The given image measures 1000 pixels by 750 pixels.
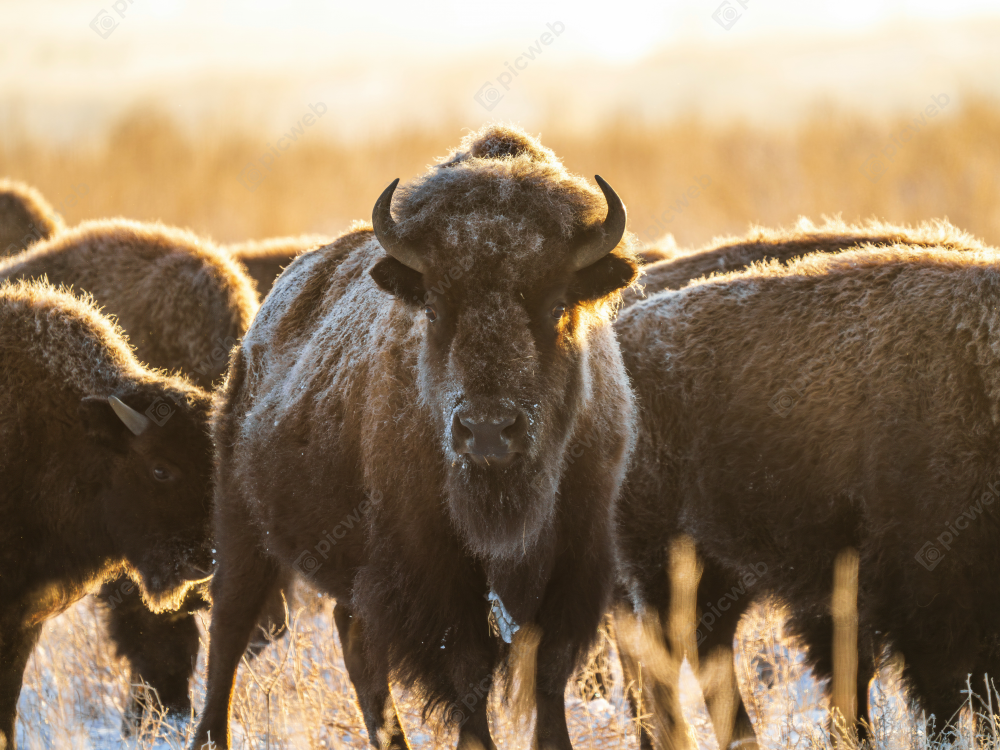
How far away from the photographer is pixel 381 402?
446cm

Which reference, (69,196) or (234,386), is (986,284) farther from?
(69,196)

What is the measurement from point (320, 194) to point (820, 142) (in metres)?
13.1

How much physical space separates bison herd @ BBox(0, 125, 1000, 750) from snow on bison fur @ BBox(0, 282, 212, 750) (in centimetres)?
2

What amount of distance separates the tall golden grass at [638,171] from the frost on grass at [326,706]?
1567 cm

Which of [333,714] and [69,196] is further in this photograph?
[69,196]

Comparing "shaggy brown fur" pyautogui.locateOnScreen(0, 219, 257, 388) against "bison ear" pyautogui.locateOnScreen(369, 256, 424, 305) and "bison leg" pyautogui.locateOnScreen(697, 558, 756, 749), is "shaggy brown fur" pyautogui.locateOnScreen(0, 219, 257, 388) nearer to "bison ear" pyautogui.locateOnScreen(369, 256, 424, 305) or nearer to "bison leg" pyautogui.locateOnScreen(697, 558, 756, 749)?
"bison ear" pyautogui.locateOnScreen(369, 256, 424, 305)

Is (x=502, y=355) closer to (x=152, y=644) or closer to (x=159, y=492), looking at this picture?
(x=159, y=492)

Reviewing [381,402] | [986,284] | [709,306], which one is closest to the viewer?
[381,402]

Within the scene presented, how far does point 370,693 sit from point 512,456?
6.18 ft

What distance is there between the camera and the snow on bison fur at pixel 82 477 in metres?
5.34

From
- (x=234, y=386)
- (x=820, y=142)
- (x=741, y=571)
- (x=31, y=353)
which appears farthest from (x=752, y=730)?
(x=820, y=142)

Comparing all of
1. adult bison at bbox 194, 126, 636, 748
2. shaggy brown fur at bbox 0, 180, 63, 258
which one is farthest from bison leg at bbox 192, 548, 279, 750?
shaggy brown fur at bbox 0, 180, 63, 258

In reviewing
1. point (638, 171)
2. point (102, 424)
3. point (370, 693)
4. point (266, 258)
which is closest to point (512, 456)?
point (370, 693)

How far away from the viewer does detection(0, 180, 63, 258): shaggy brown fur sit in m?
9.66
